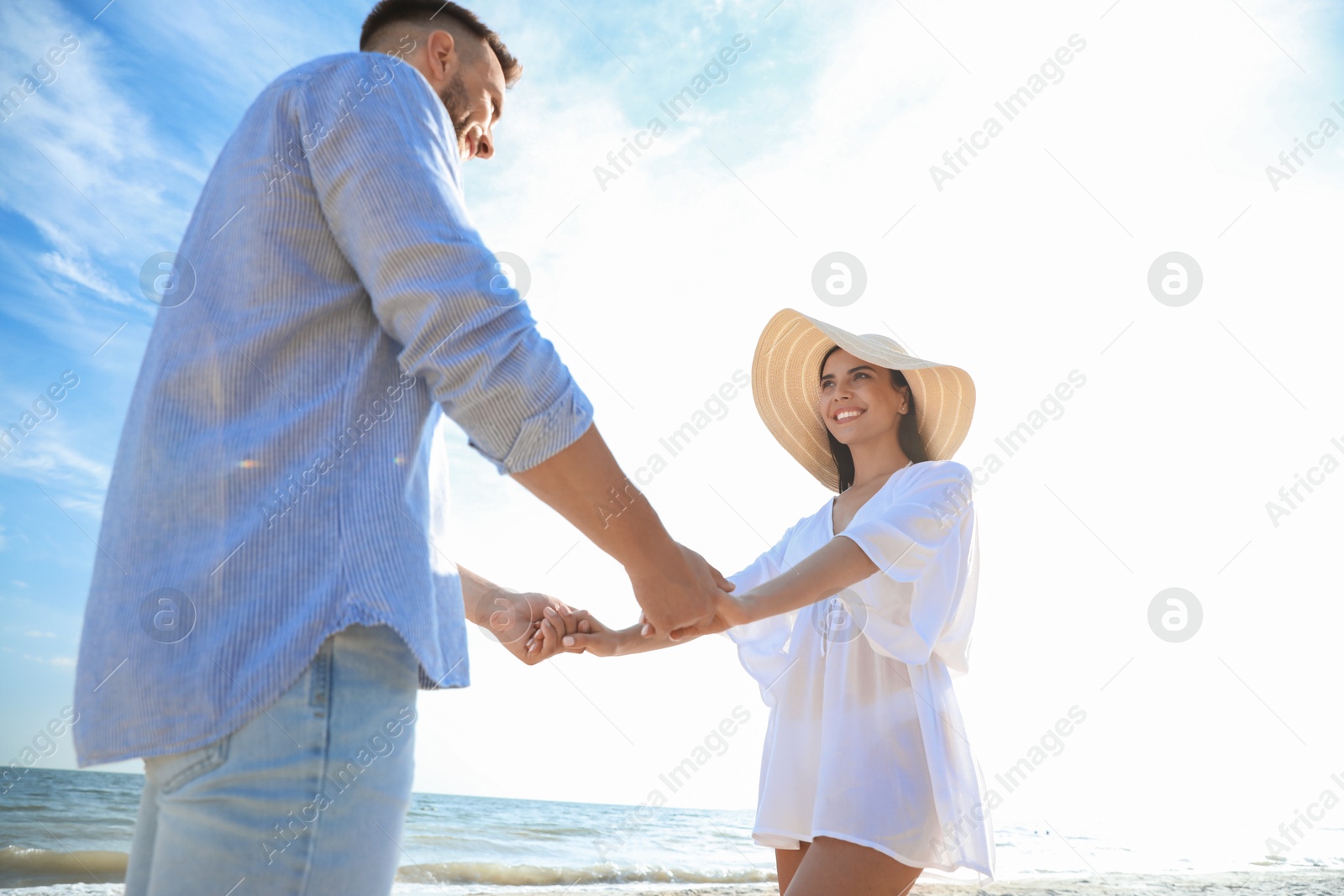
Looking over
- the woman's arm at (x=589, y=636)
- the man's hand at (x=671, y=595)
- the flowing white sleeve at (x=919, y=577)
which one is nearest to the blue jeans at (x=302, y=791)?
the man's hand at (x=671, y=595)

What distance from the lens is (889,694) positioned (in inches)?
109

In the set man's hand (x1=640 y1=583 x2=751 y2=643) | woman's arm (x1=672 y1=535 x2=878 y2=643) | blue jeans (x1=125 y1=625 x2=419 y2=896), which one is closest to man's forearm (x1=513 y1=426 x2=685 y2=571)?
blue jeans (x1=125 y1=625 x2=419 y2=896)

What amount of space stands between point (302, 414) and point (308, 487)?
0.11 metres

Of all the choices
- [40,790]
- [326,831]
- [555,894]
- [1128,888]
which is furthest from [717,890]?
[40,790]

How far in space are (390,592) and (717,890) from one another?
976 cm

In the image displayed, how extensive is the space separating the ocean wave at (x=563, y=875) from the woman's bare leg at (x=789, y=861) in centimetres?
958

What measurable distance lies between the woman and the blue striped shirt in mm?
1527

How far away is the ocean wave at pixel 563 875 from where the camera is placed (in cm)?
1150

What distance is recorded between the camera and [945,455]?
12.4 feet

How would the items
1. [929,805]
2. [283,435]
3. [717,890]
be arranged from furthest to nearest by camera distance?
[717,890]
[929,805]
[283,435]

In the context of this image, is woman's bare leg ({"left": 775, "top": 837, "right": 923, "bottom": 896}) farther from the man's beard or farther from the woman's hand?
the man's beard

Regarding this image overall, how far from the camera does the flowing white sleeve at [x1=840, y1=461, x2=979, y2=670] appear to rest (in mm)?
2771

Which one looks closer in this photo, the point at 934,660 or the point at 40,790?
the point at 934,660

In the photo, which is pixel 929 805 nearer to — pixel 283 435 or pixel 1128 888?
pixel 283 435
